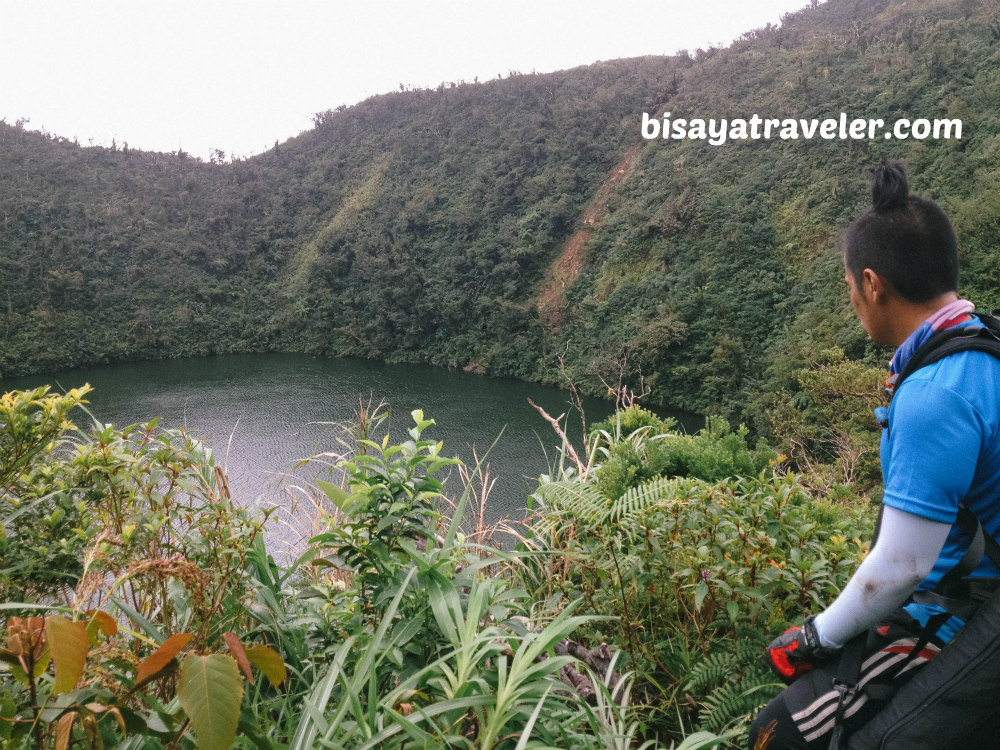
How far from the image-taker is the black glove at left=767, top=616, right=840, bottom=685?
0.92 m

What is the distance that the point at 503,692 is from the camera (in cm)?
89

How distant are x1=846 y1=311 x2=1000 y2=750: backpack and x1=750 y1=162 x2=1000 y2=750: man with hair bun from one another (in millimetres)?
18

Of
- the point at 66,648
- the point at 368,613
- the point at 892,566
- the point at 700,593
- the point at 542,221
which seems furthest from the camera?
the point at 542,221

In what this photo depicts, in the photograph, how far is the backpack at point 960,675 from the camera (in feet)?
2.45

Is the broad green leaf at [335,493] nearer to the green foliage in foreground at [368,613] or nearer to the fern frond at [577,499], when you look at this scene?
the green foliage in foreground at [368,613]

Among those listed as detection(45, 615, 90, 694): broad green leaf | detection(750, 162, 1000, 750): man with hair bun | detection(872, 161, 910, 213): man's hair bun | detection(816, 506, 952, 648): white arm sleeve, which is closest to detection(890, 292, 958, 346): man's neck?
detection(750, 162, 1000, 750): man with hair bun

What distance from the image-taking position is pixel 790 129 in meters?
21.1

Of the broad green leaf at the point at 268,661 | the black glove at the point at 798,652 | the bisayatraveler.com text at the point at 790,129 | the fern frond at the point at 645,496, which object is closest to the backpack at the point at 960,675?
the black glove at the point at 798,652

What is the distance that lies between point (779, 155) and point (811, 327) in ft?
29.4

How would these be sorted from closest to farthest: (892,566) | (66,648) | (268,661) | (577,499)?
(66,648), (268,661), (892,566), (577,499)

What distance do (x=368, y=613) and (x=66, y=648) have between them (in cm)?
69

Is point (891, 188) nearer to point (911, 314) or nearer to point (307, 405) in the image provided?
point (911, 314)

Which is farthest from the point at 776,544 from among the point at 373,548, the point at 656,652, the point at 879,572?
the point at 373,548

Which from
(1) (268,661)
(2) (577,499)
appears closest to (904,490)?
(1) (268,661)
